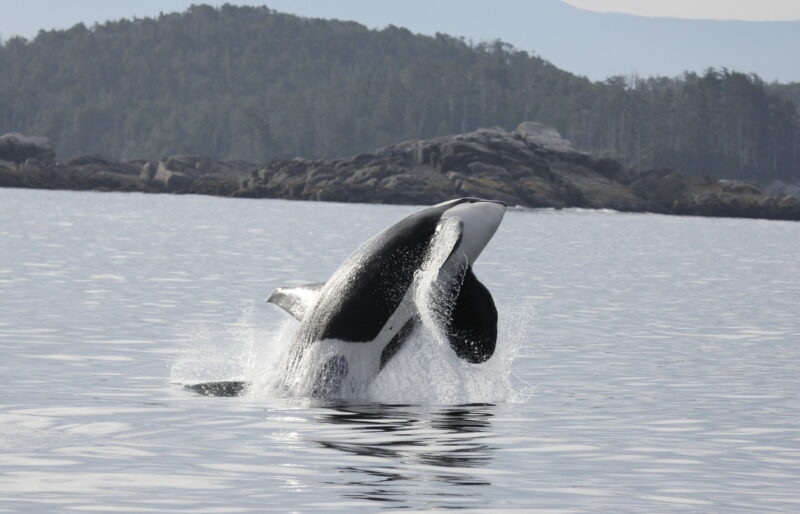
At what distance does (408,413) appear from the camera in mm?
16203

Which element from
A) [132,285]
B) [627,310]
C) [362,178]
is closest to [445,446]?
[627,310]

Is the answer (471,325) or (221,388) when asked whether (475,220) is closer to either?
(471,325)

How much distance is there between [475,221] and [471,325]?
1.26 m

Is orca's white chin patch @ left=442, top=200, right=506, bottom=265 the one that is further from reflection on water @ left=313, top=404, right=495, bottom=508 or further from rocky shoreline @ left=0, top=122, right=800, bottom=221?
rocky shoreline @ left=0, top=122, right=800, bottom=221

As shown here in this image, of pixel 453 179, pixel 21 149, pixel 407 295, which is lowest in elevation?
pixel 407 295

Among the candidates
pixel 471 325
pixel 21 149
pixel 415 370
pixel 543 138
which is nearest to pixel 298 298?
pixel 415 370

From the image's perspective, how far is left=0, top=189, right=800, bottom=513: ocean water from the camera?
11789 millimetres

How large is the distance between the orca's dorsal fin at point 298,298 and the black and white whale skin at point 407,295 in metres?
0.27

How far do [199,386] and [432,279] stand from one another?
4598mm

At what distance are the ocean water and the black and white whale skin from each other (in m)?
0.74

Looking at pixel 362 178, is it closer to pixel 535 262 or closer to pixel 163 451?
pixel 535 262

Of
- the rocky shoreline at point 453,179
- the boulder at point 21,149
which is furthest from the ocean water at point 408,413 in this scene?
the boulder at point 21,149

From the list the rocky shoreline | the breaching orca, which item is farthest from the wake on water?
the rocky shoreline

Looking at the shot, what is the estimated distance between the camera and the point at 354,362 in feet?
53.7
